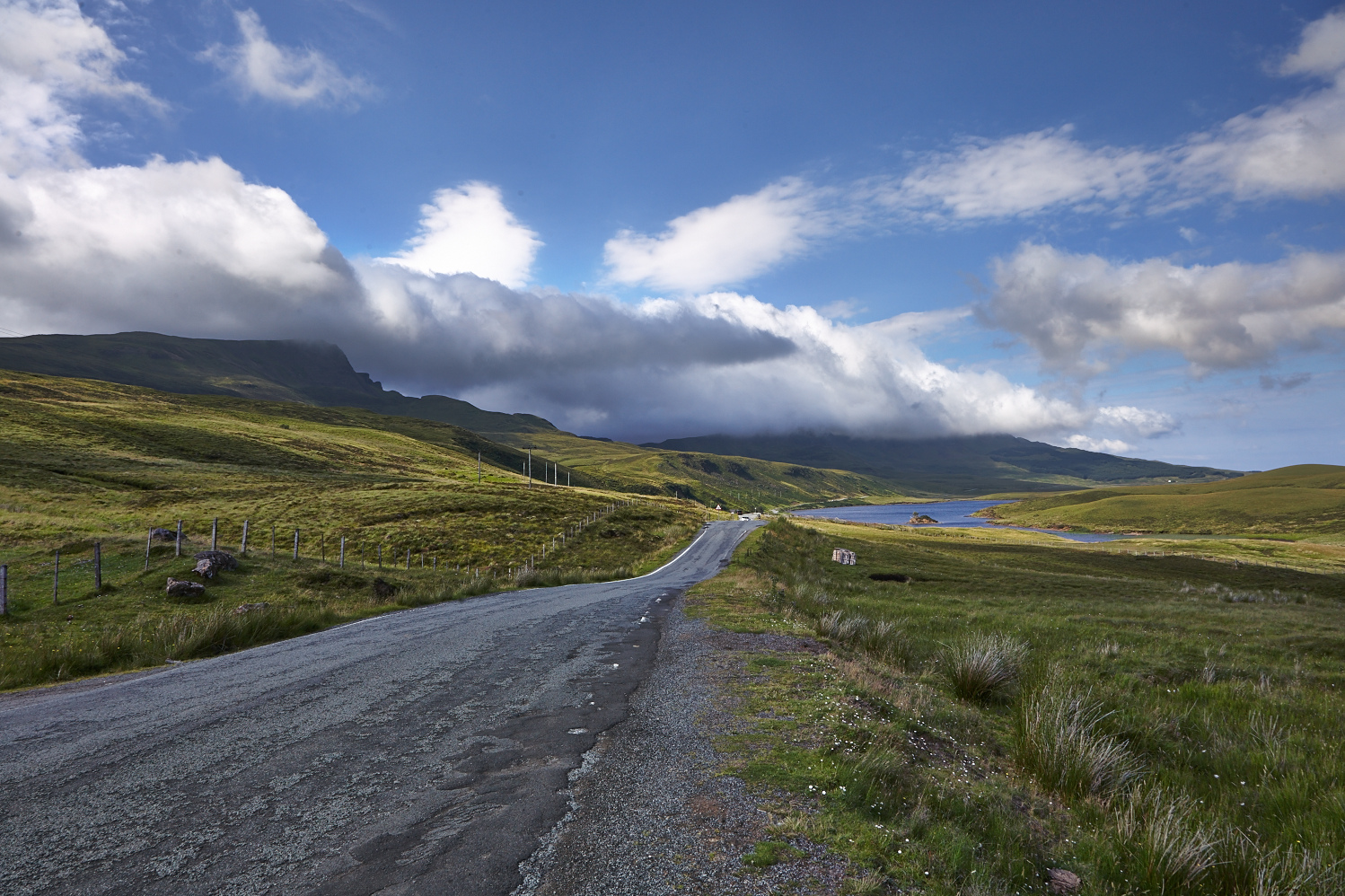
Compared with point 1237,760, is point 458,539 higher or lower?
lower

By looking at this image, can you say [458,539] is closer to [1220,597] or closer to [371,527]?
[371,527]

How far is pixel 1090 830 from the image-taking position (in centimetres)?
584

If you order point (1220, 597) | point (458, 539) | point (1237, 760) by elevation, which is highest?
point (1237, 760)

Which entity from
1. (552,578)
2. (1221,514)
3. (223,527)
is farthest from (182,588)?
(1221,514)

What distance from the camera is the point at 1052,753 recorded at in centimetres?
703

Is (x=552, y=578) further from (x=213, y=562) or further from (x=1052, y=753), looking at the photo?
(x=1052, y=753)

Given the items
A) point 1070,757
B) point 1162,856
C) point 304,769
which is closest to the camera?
point 1162,856

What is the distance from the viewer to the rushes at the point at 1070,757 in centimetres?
676

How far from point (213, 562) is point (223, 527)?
2916cm

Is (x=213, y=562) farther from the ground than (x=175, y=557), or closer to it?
farther from the ground

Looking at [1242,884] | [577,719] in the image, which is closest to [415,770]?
[577,719]

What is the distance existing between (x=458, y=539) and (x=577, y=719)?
154 ft

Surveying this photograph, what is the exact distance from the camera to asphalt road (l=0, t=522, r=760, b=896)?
14.0ft

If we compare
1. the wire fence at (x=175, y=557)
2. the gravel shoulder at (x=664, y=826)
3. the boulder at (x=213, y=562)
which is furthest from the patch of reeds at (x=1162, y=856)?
the boulder at (x=213, y=562)
